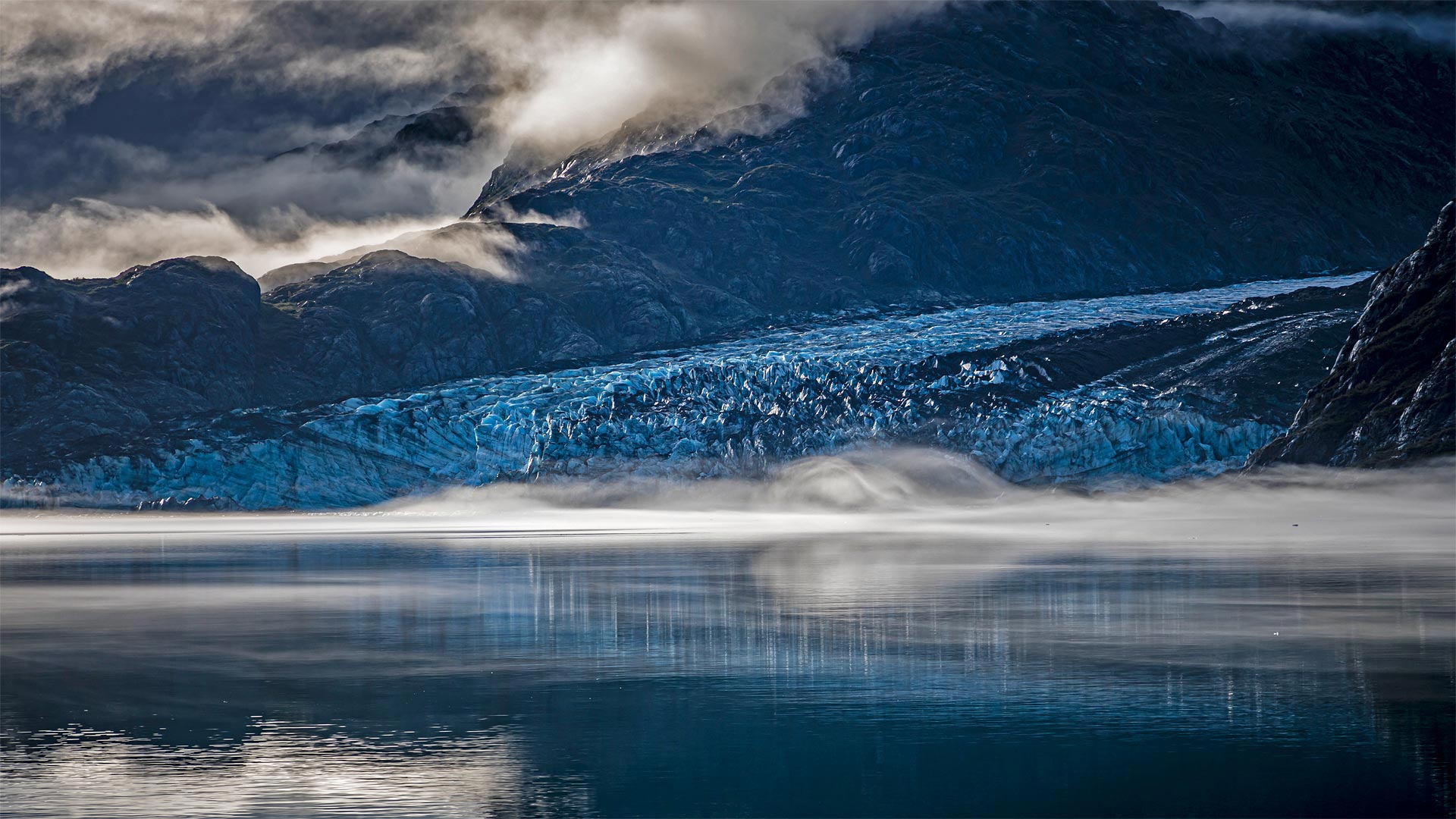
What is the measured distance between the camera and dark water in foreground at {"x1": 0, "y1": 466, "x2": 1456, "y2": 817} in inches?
934

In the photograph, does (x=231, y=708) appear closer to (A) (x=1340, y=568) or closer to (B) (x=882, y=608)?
(B) (x=882, y=608)

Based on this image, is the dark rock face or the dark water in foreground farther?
the dark rock face

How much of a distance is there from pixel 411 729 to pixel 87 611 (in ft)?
88.4

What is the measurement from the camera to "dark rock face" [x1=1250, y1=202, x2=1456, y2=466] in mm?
148500

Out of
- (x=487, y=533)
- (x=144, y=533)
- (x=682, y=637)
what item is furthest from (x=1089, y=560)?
(x=144, y=533)

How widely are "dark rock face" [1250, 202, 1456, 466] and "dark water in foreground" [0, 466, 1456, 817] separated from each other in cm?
9368

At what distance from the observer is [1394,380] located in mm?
160500

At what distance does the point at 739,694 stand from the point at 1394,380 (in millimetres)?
145617

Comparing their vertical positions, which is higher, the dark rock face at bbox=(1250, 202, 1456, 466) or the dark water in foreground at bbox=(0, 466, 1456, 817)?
the dark rock face at bbox=(1250, 202, 1456, 466)

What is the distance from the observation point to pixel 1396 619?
43.3m

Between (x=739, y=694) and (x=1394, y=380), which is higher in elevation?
(x=1394, y=380)

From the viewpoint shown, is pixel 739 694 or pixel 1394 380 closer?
pixel 739 694

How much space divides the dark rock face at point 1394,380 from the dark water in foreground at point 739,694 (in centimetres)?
9368

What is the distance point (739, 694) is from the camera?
32094 millimetres
